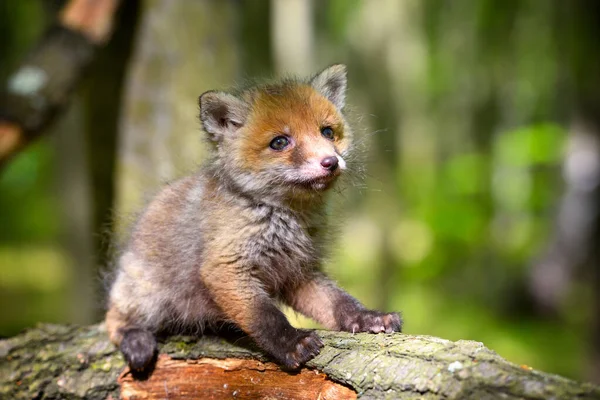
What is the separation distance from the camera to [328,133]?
439 cm

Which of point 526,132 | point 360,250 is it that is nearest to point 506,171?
point 526,132

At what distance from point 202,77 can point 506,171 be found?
14.7 metres

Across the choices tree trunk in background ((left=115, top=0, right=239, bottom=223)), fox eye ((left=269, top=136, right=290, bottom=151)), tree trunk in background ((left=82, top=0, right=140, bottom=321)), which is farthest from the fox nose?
tree trunk in background ((left=82, top=0, right=140, bottom=321))

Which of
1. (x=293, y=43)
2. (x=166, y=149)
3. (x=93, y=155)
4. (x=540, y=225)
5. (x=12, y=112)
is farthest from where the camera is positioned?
(x=540, y=225)

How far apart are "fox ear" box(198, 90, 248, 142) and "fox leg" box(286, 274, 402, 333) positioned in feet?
4.24

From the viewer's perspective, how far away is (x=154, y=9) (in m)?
6.71

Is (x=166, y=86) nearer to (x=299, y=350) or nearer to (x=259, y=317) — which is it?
(x=259, y=317)

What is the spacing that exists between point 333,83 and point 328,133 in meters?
0.59

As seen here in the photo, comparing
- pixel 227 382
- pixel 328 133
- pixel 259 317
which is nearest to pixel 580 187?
pixel 328 133

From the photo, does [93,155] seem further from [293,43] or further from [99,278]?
[293,43]

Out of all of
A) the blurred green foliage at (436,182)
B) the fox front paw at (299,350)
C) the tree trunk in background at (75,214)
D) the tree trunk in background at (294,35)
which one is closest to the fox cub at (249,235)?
the fox front paw at (299,350)

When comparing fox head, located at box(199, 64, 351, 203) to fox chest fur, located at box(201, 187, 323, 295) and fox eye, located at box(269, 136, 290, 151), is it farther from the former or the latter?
fox chest fur, located at box(201, 187, 323, 295)

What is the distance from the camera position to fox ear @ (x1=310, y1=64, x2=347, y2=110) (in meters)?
4.69

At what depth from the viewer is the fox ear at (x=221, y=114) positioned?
14.2 ft
